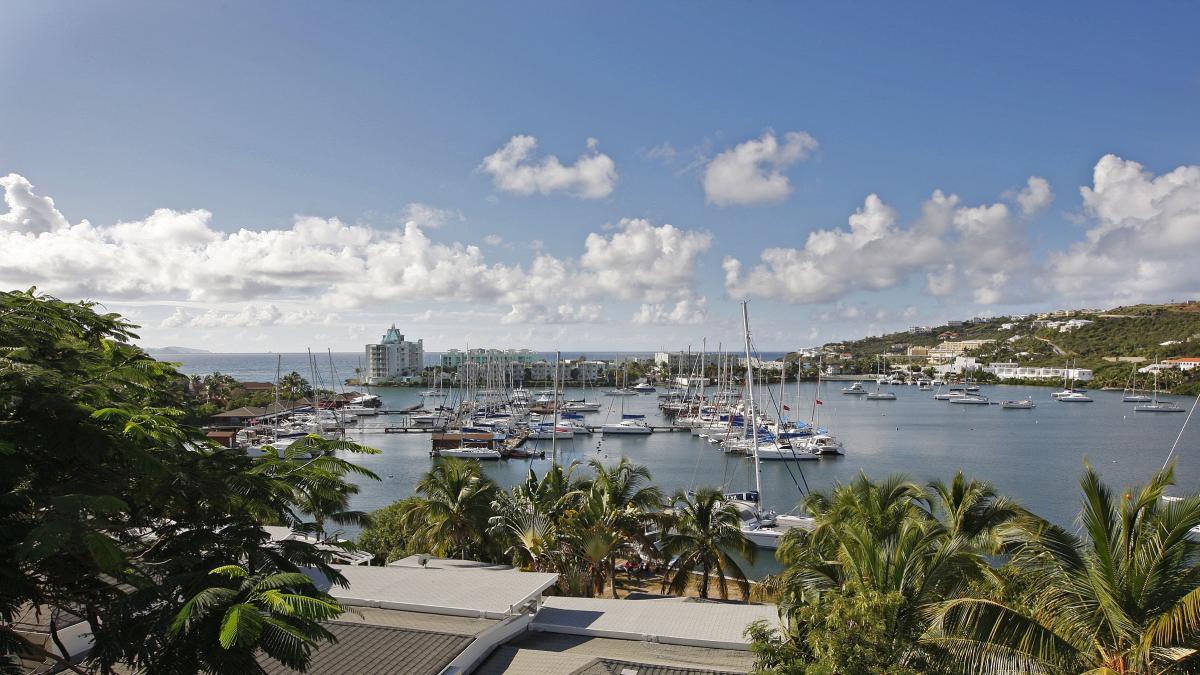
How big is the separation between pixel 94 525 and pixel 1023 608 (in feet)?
31.4

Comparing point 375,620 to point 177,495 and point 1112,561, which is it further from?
point 1112,561

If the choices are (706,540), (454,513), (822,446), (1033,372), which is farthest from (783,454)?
(1033,372)

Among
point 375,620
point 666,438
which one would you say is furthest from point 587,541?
point 666,438

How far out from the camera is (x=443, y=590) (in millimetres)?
14164

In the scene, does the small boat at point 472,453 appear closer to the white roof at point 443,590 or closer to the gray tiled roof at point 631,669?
the white roof at point 443,590

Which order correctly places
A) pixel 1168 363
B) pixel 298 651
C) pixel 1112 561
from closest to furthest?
1. pixel 298 651
2. pixel 1112 561
3. pixel 1168 363

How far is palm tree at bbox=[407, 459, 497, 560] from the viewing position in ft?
74.3

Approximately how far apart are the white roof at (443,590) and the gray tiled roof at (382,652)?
1.26 metres

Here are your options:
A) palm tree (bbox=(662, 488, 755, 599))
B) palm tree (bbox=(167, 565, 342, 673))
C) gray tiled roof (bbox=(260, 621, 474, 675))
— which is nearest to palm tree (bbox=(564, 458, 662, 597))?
palm tree (bbox=(662, 488, 755, 599))

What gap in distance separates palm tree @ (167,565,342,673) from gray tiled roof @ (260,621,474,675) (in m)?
4.14

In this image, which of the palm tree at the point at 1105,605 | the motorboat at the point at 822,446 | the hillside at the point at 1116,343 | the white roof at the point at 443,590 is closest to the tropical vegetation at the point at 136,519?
the white roof at the point at 443,590

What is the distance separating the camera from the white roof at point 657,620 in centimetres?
1262

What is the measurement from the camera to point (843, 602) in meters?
7.73

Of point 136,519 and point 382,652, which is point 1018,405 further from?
point 136,519
